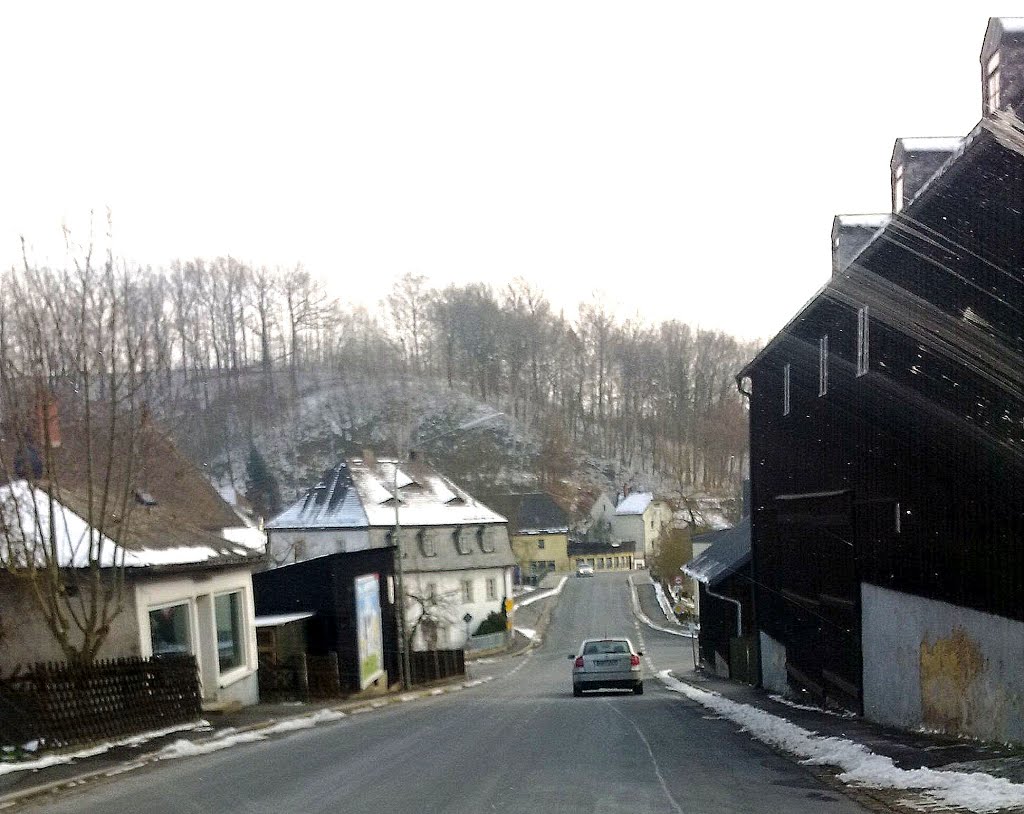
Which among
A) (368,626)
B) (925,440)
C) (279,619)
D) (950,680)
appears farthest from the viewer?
(368,626)

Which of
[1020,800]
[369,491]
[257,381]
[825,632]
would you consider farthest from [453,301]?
[1020,800]

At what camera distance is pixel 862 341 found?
54.9 feet

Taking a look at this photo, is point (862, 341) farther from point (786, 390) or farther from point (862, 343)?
point (786, 390)

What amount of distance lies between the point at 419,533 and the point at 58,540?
4541 cm

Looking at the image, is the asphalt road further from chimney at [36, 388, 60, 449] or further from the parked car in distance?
the parked car in distance

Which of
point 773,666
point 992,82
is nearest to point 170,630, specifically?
point 773,666

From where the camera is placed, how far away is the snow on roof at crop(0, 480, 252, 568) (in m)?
15.0

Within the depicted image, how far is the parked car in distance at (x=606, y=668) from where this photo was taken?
25672mm

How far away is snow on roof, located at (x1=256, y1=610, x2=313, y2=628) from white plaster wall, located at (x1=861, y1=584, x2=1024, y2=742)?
13.8m

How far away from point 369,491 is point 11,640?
1924 inches

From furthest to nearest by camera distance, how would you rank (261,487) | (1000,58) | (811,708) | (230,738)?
(261,487) → (811,708) → (230,738) → (1000,58)

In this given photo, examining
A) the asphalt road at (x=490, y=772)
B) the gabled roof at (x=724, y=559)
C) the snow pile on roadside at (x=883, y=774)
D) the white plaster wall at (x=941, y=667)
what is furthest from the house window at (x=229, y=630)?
the gabled roof at (x=724, y=559)

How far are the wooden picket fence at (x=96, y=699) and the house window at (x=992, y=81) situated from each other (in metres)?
→ 12.8

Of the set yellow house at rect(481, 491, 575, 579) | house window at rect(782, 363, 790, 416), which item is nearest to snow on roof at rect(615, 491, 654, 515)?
yellow house at rect(481, 491, 575, 579)
